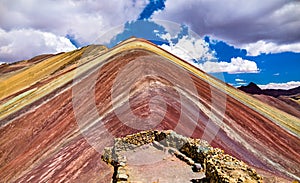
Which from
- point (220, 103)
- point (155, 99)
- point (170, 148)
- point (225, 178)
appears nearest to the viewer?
point (225, 178)

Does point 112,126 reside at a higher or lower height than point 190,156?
higher

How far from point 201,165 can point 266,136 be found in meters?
21.9

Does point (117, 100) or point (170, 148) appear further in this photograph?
point (117, 100)

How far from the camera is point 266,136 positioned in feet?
109

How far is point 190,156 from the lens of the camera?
15.6 m

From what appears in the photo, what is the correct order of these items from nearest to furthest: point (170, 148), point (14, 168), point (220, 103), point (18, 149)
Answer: point (170, 148), point (14, 168), point (18, 149), point (220, 103)

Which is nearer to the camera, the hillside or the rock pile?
the rock pile

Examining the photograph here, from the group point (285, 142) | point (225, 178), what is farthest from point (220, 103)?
point (225, 178)

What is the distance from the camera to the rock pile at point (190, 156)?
32.8 ft

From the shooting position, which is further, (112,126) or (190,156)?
(112,126)

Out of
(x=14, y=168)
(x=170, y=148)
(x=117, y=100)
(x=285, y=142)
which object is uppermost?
(x=117, y=100)

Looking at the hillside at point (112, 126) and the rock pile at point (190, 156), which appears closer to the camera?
the rock pile at point (190, 156)

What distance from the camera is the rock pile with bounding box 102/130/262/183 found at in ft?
32.8

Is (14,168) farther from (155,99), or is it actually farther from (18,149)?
(155,99)
